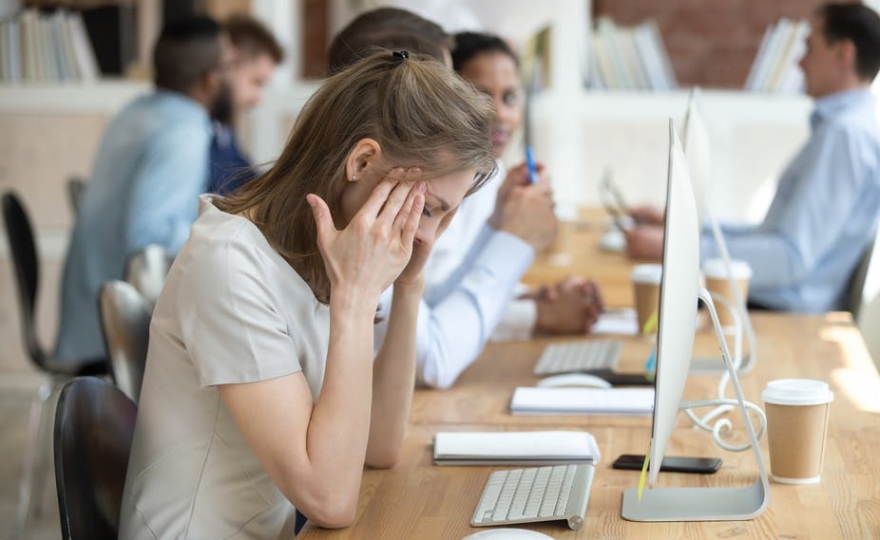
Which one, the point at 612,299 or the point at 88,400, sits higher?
the point at 88,400

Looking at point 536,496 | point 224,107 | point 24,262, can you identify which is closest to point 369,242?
point 536,496

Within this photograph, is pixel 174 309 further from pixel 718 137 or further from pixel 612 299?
pixel 718 137

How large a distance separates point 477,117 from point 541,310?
1039mm

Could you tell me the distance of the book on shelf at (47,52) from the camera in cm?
470

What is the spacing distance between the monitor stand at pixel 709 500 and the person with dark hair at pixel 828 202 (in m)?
1.68

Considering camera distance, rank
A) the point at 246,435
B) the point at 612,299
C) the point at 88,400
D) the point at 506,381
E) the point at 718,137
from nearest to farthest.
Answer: the point at 246,435 → the point at 88,400 → the point at 506,381 → the point at 612,299 → the point at 718,137

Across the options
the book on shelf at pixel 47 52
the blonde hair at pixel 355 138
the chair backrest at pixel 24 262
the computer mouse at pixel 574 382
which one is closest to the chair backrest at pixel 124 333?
the blonde hair at pixel 355 138

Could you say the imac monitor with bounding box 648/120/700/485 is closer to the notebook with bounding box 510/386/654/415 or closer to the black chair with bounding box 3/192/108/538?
the notebook with bounding box 510/386/654/415

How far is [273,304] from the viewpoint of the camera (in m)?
1.34

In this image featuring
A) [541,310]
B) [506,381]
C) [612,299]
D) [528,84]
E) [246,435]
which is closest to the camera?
[246,435]

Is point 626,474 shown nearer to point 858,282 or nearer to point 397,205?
point 397,205

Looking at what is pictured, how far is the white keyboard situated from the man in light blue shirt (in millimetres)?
1364

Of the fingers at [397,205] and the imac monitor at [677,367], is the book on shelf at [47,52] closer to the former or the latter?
the fingers at [397,205]

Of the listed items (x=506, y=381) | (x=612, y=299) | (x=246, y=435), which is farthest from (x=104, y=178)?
(x=246, y=435)
